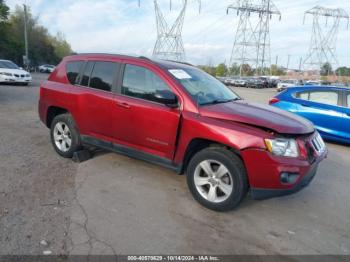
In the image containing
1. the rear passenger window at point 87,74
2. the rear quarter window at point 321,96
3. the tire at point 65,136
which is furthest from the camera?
the rear quarter window at point 321,96

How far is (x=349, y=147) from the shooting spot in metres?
8.01

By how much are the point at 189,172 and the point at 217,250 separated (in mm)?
1153

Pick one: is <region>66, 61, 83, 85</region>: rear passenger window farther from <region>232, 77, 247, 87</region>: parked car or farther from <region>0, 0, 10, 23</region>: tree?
<region>232, 77, 247, 87</region>: parked car

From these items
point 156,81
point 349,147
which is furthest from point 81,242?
point 349,147

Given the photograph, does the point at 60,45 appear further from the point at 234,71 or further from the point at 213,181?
the point at 213,181

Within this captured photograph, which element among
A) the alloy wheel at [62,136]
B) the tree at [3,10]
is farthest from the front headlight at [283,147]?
the tree at [3,10]

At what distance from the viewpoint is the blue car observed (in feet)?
25.3

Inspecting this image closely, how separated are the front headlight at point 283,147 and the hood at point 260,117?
0.10 metres

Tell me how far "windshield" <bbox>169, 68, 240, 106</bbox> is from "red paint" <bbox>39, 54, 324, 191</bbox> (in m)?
0.16

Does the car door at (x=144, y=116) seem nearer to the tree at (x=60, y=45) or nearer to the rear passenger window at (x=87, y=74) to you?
the rear passenger window at (x=87, y=74)

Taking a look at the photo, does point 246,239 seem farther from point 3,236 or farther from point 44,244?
point 3,236

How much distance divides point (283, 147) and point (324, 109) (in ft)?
16.4

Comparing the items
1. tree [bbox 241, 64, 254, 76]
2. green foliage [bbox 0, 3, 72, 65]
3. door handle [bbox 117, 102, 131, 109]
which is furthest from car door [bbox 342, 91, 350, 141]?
tree [bbox 241, 64, 254, 76]

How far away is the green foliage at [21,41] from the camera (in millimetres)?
50716
